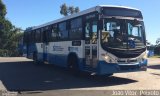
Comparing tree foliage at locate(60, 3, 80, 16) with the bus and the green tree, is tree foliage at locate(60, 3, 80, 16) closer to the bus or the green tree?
the green tree

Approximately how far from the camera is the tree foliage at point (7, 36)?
186ft

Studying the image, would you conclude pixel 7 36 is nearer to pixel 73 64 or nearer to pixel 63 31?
pixel 63 31

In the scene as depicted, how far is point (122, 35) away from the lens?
14.8 m

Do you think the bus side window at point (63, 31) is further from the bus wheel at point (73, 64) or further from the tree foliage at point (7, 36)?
the tree foliage at point (7, 36)

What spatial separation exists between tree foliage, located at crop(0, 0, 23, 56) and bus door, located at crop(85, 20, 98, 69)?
140 ft

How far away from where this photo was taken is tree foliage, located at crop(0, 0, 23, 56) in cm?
5677

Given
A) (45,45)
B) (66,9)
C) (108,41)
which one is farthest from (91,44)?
(66,9)

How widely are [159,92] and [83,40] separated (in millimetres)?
5277

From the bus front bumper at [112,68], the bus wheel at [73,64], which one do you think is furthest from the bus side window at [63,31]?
the bus front bumper at [112,68]

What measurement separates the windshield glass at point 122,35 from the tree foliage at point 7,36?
145 ft

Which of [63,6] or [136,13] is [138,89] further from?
[63,6]

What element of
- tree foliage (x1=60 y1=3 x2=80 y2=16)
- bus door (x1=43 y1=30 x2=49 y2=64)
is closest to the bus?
bus door (x1=43 y1=30 x2=49 y2=64)

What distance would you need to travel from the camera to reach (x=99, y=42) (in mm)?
14469

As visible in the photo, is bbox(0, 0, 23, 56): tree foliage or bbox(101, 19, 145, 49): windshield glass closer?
bbox(101, 19, 145, 49): windshield glass
